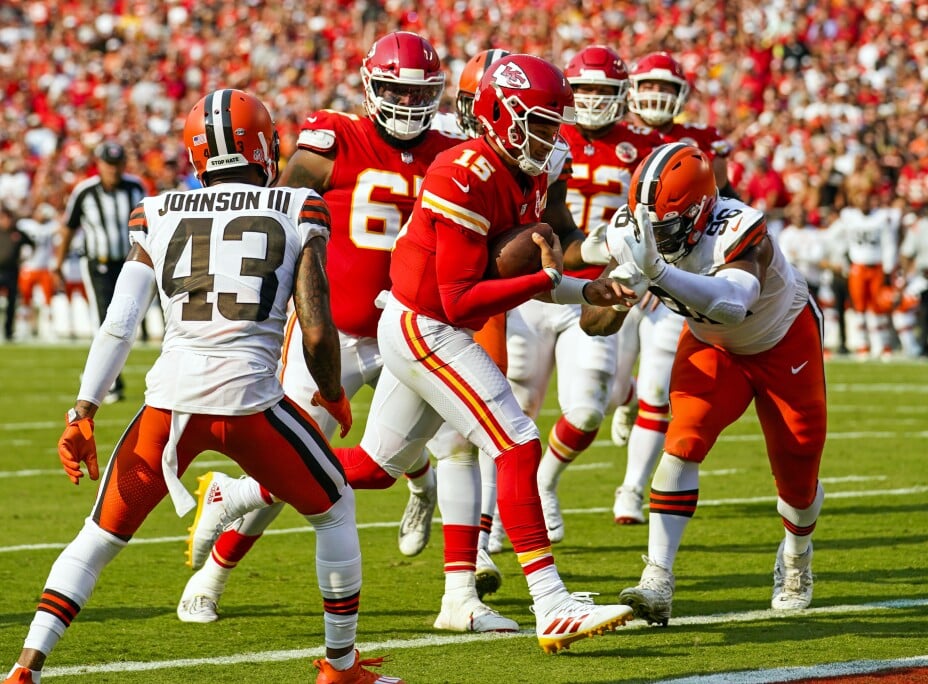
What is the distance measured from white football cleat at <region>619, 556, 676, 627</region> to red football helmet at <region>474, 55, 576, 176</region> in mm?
1421

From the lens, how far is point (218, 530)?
532 centimetres

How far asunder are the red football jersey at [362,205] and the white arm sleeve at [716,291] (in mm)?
1387

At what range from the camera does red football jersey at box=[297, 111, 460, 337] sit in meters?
5.68

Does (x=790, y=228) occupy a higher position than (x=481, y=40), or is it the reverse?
(x=481, y=40)

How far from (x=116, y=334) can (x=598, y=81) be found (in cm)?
364

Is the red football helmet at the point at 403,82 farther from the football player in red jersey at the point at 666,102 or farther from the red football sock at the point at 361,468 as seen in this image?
the football player in red jersey at the point at 666,102

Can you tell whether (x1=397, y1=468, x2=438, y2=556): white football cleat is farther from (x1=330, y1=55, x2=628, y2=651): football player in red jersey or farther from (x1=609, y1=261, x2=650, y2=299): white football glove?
(x1=609, y1=261, x2=650, y2=299): white football glove

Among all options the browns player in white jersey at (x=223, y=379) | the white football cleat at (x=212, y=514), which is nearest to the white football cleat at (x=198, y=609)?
the white football cleat at (x=212, y=514)

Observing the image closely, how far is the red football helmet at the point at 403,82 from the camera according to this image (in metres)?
5.52

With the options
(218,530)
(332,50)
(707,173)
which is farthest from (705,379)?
(332,50)

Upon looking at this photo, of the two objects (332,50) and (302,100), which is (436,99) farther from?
(332,50)

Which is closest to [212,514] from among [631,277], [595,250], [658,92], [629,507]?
[595,250]

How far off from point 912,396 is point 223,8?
63.3 feet

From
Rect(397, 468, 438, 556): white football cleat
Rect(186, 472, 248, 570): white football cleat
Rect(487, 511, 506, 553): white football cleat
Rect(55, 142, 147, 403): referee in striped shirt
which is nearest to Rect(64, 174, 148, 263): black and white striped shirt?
Rect(55, 142, 147, 403): referee in striped shirt
